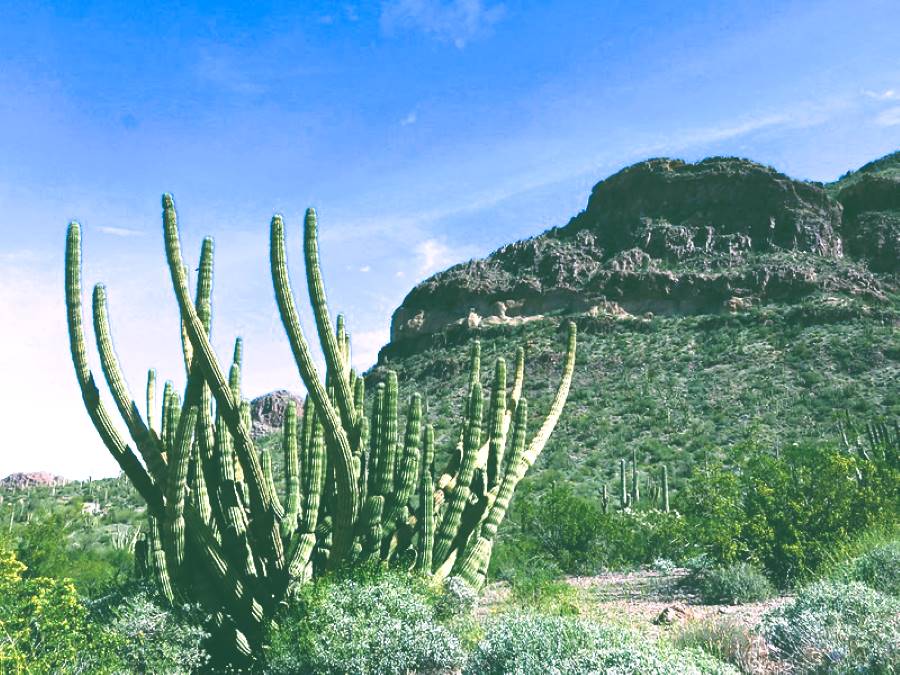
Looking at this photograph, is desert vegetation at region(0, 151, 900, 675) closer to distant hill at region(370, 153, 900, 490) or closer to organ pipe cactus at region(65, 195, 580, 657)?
organ pipe cactus at region(65, 195, 580, 657)

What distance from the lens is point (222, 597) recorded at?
28.5ft

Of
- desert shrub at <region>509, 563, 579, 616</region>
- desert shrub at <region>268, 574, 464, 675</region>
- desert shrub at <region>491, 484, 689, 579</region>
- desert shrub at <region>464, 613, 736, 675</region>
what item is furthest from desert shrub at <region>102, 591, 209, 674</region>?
desert shrub at <region>491, 484, 689, 579</region>

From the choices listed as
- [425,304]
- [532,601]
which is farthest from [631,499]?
[425,304]

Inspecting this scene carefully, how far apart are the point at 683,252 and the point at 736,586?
174 feet

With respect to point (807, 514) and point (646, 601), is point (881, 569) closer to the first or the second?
point (807, 514)

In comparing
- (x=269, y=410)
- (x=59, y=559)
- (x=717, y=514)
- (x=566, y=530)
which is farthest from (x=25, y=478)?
(x=717, y=514)

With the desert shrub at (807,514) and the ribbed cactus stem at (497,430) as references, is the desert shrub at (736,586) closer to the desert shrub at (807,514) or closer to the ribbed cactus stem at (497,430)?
the desert shrub at (807,514)

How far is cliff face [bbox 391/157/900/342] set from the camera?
55.8 meters

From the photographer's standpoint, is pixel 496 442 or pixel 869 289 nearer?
pixel 496 442

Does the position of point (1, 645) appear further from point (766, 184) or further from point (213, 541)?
point (766, 184)

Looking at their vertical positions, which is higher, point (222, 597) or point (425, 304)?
point (425, 304)

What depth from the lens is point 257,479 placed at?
8836 mm

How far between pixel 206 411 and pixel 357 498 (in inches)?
73.3

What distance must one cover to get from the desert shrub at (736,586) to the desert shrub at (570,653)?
6068mm
